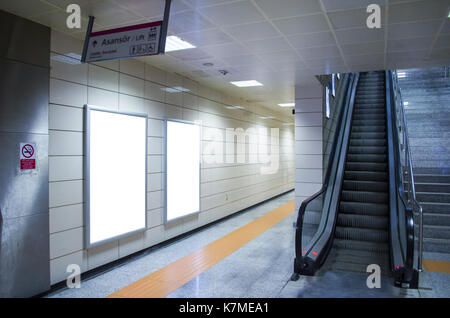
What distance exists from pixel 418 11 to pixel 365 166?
158 inches

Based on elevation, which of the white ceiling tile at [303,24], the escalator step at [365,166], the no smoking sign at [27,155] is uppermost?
the white ceiling tile at [303,24]

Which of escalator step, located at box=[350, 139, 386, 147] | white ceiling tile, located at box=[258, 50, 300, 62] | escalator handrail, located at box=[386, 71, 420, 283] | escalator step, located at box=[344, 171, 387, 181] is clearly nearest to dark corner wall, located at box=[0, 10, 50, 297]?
white ceiling tile, located at box=[258, 50, 300, 62]

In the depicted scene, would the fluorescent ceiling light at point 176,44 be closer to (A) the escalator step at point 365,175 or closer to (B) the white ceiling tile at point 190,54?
(B) the white ceiling tile at point 190,54

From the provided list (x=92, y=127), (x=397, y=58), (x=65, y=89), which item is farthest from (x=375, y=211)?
(x=65, y=89)

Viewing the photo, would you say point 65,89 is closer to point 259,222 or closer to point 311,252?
point 311,252

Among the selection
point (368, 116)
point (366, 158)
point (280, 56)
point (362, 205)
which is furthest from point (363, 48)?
point (368, 116)

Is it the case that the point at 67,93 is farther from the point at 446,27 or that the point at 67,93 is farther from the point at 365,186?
the point at 365,186

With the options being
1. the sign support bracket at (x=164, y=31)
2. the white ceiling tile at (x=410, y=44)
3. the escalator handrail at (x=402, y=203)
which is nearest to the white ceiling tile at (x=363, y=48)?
the white ceiling tile at (x=410, y=44)

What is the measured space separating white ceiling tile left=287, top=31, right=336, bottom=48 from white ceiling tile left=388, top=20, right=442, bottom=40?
27.2 inches

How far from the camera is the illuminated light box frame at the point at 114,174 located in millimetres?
4383

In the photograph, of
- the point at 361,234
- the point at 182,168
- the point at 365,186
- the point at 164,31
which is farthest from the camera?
the point at 365,186

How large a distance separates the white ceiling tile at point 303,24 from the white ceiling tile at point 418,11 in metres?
0.69

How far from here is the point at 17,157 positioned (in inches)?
137

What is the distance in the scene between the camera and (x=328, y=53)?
16.1 ft
